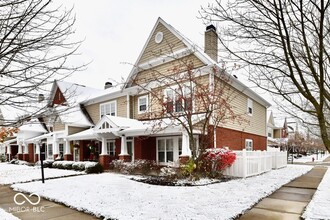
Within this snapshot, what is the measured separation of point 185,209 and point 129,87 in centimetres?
1408

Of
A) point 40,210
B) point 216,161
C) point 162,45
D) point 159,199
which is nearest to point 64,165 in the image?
point 162,45

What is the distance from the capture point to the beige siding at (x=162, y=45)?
17.4 metres

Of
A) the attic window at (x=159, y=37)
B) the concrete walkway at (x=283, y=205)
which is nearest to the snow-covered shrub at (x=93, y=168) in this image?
the attic window at (x=159, y=37)

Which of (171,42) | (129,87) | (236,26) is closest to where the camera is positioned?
(236,26)

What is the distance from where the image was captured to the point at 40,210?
A: 7609 millimetres

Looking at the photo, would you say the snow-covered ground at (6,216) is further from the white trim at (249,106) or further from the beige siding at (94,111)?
the white trim at (249,106)

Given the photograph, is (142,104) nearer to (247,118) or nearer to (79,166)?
(79,166)

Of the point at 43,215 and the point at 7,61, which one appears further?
the point at 43,215

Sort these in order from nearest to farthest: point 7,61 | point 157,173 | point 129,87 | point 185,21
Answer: point 7,61
point 185,21
point 157,173
point 129,87

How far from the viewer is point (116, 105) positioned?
2156 centimetres

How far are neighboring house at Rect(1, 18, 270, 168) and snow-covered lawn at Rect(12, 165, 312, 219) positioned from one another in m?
4.46

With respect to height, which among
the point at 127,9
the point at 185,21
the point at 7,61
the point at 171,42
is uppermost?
the point at 171,42

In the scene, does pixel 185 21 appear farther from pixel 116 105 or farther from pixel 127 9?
pixel 116 105

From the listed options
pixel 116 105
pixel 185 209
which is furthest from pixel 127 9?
pixel 116 105
